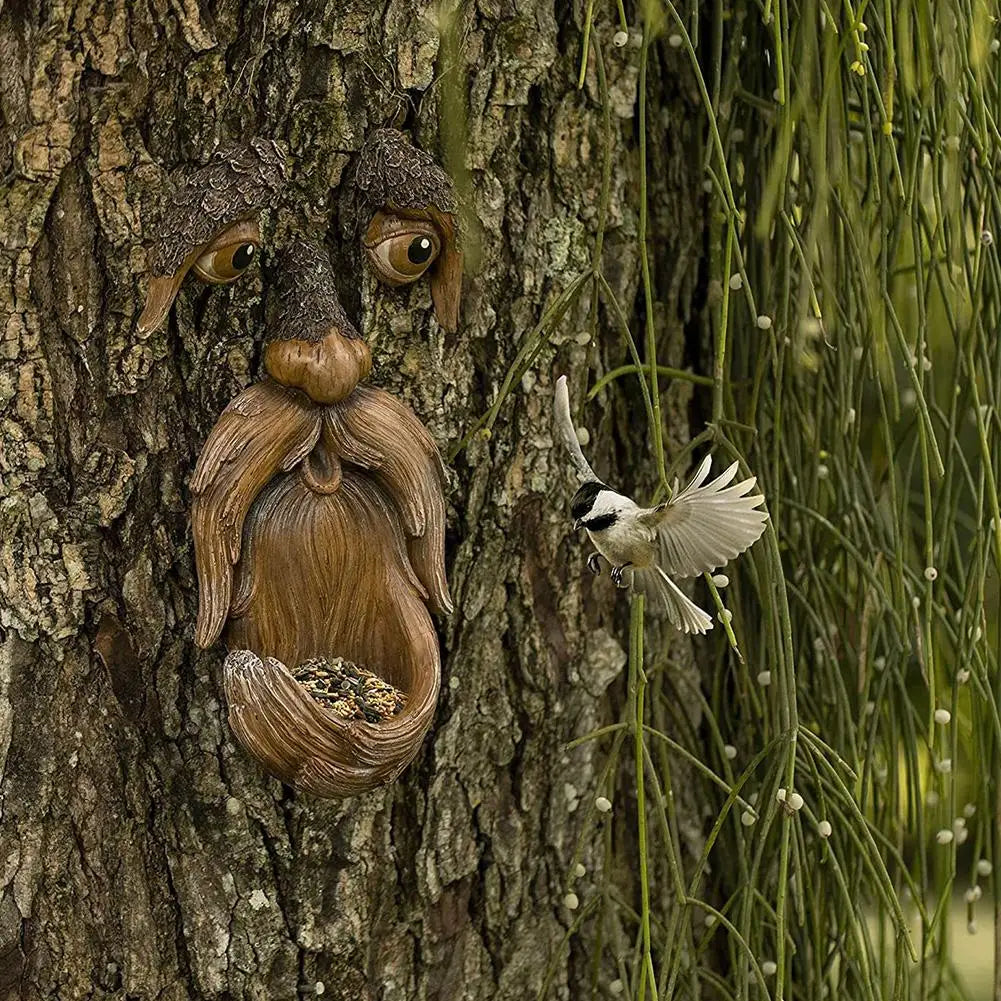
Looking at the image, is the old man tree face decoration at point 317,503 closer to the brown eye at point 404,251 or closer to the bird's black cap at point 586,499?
the brown eye at point 404,251

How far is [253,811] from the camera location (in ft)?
2.85

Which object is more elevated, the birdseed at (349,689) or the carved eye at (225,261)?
the carved eye at (225,261)

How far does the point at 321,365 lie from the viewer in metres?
0.77

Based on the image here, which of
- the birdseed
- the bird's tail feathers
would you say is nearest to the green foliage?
the bird's tail feathers

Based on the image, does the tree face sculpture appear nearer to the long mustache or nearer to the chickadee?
the long mustache

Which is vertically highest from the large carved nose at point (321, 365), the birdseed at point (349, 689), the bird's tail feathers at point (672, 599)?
the large carved nose at point (321, 365)

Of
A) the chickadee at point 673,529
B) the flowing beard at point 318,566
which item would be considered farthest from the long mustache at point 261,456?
the chickadee at point 673,529

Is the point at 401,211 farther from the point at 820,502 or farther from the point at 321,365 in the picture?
the point at 820,502

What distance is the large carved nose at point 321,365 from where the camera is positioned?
2.53 ft

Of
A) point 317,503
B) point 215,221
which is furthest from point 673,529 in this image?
point 215,221

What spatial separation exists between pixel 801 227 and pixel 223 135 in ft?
1.37

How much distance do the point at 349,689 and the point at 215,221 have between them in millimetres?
296

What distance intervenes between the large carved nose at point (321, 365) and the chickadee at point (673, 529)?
0.13m

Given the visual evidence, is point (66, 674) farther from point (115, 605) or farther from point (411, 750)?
point (411, 750)
